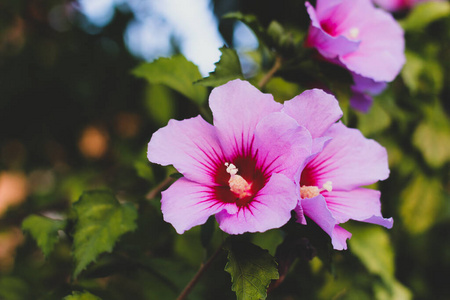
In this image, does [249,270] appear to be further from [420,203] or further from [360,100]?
[420,203]

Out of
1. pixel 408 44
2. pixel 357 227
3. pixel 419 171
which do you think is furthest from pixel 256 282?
pixel 408 44

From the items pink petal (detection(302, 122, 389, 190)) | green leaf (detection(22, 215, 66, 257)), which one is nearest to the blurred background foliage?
green leaf (detection(22, 215, 66, 257))

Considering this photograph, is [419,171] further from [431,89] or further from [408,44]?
[408,44]

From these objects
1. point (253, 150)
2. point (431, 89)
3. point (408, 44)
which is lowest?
point (431, 89)

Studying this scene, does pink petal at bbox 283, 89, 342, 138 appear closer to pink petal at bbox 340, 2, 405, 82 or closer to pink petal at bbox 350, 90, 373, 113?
pink petal at bbox 340, 2, 405, 82

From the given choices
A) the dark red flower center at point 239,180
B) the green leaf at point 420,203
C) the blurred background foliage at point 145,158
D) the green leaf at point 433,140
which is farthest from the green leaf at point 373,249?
the dark red flower center at point 239,180

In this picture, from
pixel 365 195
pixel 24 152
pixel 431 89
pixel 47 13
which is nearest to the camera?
pixel 365 195
